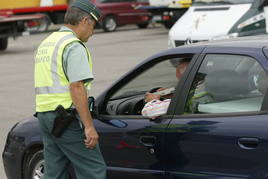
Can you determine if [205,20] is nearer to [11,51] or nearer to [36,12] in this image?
[11,51]

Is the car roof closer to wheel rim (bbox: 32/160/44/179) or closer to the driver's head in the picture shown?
the driver's head

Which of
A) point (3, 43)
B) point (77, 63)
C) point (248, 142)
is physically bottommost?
point (3, 43)

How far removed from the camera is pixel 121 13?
1122 inches

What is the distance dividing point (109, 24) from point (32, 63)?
37.5ft

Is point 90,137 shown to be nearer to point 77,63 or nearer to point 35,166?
point 77,63

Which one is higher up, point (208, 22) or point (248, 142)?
point (248, 142)

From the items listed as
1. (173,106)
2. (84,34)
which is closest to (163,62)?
(173,106)

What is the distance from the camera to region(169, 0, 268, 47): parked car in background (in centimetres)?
1173

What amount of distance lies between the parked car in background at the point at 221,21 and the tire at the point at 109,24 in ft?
51.5

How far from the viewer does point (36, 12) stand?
28.4m

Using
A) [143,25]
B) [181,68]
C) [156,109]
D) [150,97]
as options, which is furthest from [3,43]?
[156,109]

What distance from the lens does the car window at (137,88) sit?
5.11 m

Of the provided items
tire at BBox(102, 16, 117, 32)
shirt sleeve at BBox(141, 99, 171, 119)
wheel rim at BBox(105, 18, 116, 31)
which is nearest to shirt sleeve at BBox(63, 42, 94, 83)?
shirt sleeve at BBox(141, 99, 171, 119)

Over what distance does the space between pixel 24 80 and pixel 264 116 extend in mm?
10426
